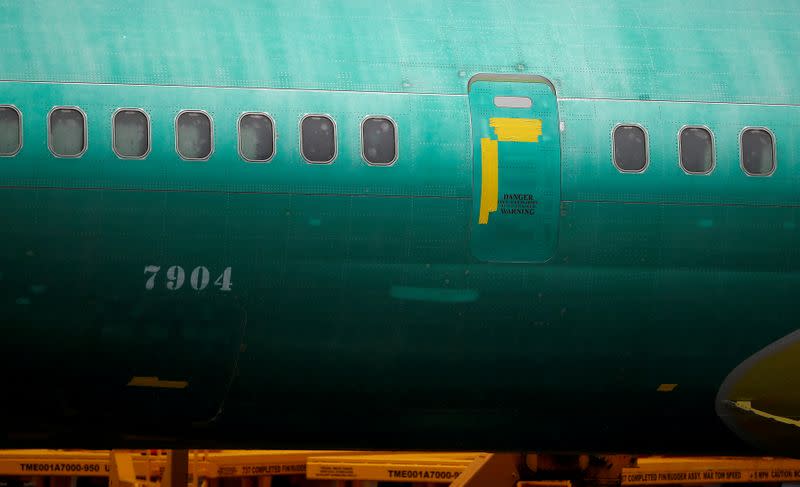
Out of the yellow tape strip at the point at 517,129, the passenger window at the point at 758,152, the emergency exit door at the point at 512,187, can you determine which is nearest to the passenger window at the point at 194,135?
the emergency exit door at the point at 512,187

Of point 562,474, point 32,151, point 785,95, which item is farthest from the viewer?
point 562,474

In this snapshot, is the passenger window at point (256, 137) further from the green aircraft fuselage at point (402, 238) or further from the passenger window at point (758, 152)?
the passenger window at point (758, 152)

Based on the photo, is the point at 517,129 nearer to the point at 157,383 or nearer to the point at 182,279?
the point at 182,279

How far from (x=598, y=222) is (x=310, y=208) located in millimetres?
2062

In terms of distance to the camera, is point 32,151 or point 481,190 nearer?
point 32,151

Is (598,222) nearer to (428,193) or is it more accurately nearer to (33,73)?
(428,193)

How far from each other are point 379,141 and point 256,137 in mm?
856

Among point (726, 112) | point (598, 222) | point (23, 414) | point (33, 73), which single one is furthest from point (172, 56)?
point (726, 112)

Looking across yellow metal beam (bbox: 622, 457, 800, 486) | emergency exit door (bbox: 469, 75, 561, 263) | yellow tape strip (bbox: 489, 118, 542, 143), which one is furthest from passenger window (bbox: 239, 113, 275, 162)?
yellow metal beam (bbox: 622, 457, 800, 486)

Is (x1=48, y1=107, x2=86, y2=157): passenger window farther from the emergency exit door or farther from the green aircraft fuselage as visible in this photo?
the emergency exit door

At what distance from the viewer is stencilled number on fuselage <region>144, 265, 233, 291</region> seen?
8.43 metres

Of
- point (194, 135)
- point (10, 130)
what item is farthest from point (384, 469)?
point (10, 130)

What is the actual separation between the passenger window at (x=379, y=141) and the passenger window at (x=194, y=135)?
106cm

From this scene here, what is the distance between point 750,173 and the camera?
9227 millimetres
